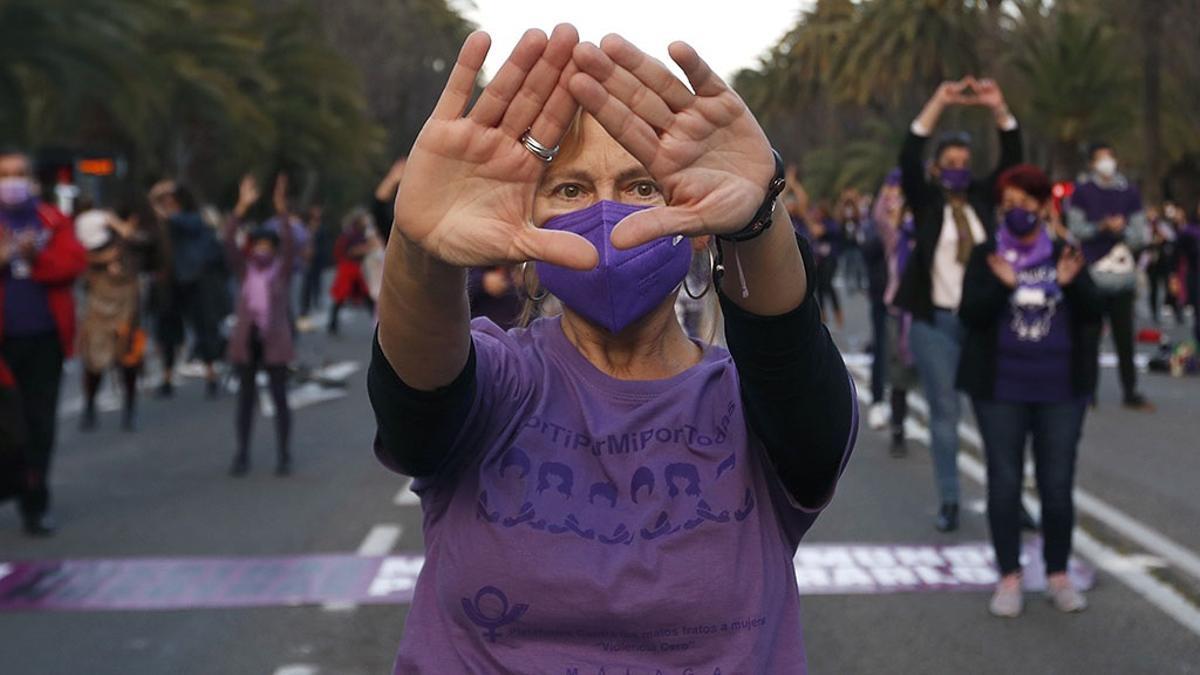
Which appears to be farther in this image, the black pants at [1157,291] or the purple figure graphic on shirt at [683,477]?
the black pants at [1157,291]

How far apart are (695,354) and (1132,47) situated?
40352 millimetres

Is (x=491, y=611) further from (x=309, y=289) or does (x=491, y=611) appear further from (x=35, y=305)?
(x=309, y=289)

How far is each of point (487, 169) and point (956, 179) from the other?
6506mm

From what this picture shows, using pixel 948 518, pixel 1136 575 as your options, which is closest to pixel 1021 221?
pixel 1136 575

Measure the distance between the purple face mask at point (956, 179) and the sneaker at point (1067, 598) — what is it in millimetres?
2318

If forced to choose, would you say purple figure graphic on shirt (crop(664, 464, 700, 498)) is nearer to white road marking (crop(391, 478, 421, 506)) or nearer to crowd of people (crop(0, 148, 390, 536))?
crowd of people (crop(0, 148, 390, 536))

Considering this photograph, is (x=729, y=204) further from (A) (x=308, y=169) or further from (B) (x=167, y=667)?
(A) (x=308, y=169)

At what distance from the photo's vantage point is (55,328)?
348 inches

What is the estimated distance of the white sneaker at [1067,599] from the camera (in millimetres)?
6516

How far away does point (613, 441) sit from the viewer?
232 cm

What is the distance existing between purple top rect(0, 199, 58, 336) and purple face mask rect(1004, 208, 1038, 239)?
5010 millimetres

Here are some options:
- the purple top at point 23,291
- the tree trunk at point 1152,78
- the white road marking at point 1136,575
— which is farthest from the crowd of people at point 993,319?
the tree trunk at point 1152,78

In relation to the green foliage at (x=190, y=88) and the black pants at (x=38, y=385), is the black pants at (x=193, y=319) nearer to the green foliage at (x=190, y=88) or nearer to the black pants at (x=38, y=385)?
the green foliage at (x=190, y=88)

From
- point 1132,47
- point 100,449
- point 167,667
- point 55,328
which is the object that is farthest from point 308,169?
point 167,667
